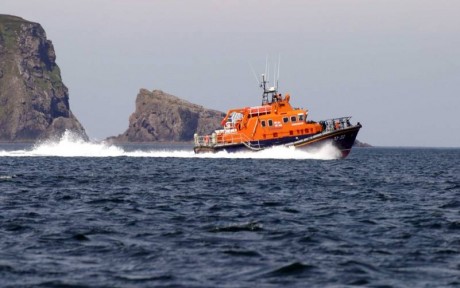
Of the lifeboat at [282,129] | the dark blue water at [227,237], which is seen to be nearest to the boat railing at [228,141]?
the lifeboat at [282,129]

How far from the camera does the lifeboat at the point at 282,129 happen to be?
65.1 metres

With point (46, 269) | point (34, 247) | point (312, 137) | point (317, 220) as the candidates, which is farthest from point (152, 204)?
point (312, 137)

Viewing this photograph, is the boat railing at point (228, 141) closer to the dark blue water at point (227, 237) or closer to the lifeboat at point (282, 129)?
the lifeboat at point (282, 129)

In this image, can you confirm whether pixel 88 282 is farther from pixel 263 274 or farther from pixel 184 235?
pixel 184 235

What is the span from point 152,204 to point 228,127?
41.9 meters

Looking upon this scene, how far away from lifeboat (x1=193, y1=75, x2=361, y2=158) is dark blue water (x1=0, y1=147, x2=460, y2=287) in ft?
98.3

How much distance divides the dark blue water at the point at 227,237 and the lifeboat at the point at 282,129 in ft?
98.3

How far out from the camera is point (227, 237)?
19.2 meters

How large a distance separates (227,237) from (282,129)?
46561 millimetres

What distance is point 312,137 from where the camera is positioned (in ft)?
214

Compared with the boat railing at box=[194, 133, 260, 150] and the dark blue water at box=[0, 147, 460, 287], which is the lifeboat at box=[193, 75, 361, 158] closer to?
the boat railing at box=[194, 133, 260, 150]

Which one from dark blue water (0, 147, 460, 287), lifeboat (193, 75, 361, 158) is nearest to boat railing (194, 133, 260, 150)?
lifeboat (193, 75, 361, 158)

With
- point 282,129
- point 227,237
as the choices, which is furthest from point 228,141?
point 227,237

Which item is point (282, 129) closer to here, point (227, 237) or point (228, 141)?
point (228, 141)
